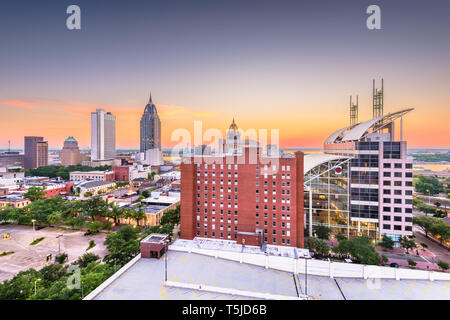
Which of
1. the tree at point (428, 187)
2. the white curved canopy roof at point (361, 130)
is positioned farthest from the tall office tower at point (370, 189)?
the tree at point (428, 187)

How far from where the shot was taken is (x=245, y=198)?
40.8 meters

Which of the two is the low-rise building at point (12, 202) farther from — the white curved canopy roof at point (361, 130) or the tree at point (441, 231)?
the tree at point (441, 231)

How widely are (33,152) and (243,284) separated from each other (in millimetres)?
236236

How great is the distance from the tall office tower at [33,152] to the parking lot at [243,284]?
222 meters

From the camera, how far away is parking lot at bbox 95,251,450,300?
22.1 metres

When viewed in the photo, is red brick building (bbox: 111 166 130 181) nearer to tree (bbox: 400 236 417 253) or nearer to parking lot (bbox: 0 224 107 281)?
parking lot (bbox: 0 224 107 281)

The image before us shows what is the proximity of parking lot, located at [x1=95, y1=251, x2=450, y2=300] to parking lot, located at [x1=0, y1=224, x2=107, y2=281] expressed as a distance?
23143mm

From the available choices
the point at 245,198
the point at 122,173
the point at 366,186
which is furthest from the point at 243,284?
the point at 122,173

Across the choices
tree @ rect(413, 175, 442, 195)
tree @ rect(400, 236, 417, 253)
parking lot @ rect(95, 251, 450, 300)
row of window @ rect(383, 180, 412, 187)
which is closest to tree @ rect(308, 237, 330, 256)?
parking lot @ rect(95, 251, 450, 300)

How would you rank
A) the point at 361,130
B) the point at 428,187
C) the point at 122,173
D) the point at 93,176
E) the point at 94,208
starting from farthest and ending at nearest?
1. the point at 93,176
2. the point at 122,173
3. the point at 428,187
4. the point at 94,208
5. the point at 361,130

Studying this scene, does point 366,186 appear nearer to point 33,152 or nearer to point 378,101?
point 378,101
